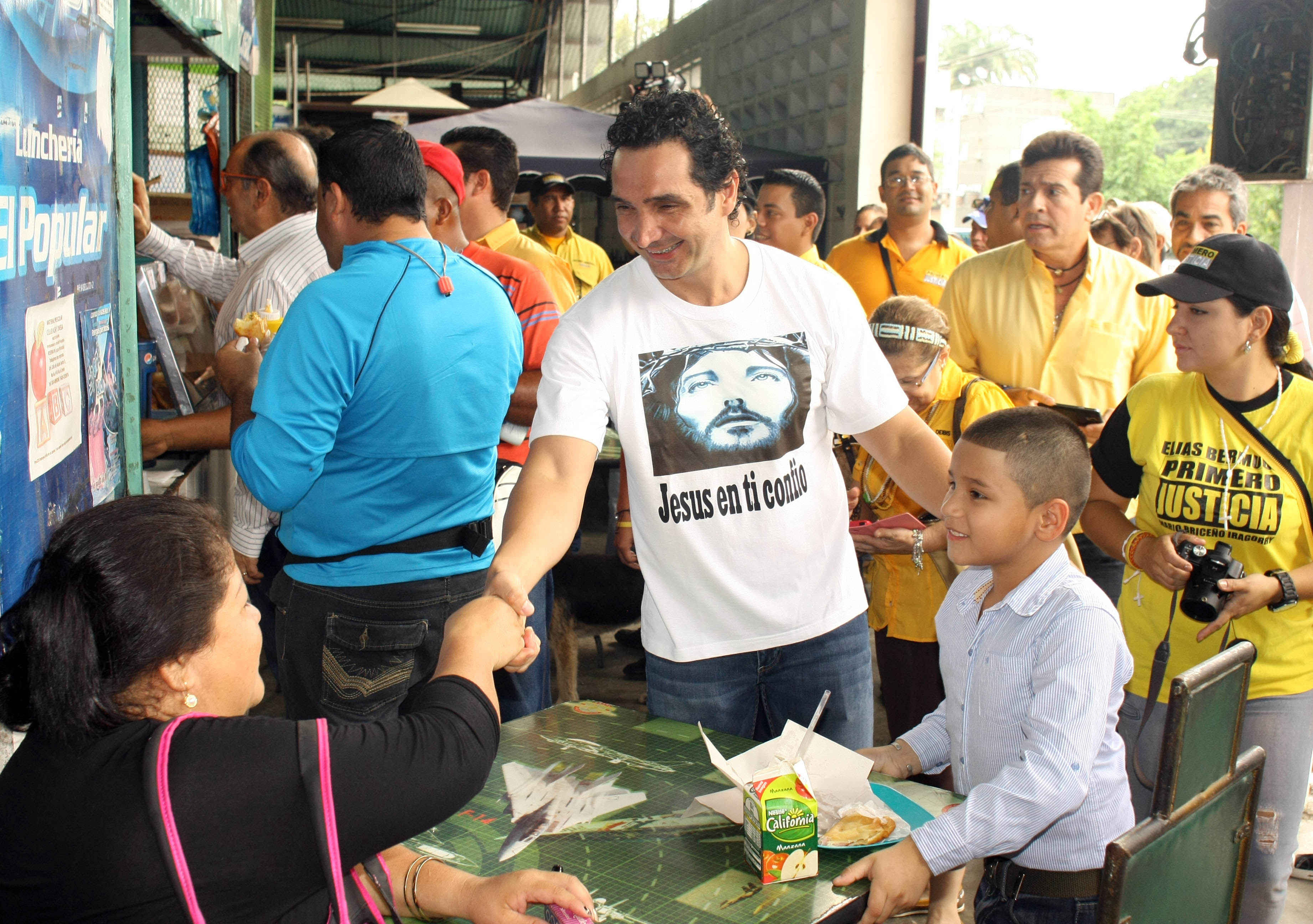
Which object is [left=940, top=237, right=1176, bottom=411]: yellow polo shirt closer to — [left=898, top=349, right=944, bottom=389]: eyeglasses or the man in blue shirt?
[left=898, top=349, right=944, bottom=389]: eyeglasses

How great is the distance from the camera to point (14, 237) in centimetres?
187

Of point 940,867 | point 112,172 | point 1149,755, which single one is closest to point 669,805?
point 940,867

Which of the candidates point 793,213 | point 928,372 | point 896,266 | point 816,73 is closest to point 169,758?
point 928,372

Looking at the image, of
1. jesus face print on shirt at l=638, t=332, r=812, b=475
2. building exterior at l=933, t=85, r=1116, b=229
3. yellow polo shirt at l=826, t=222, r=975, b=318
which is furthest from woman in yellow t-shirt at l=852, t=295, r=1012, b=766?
building exterior at l=933, t=85, r=1116, b=229

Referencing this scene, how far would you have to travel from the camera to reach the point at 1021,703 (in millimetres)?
1945

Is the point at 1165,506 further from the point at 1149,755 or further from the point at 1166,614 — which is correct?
the point at 1149,755

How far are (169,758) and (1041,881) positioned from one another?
1.52 metres

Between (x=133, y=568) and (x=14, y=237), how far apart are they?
0.95m

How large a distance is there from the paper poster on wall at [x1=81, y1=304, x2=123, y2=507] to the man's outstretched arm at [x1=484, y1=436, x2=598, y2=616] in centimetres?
106

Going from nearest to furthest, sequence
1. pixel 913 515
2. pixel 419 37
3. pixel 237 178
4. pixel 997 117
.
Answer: pixel 913 515 < pixel 237 178 < pixel 419 37 < pixel 997 117

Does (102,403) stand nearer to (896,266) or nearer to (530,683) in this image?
(530,683)

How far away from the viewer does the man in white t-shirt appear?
7.07 feet

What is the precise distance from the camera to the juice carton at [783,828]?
1.59 m

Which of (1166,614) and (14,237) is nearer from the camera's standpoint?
(14,237)
